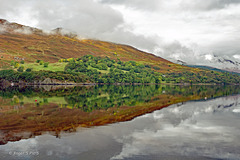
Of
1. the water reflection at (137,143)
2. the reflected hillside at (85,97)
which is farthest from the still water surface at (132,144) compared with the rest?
the reflected hillside at (85,97)

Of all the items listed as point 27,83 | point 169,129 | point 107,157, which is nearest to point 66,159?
point 107,157

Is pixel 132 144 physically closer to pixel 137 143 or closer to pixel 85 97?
pixel 137 143

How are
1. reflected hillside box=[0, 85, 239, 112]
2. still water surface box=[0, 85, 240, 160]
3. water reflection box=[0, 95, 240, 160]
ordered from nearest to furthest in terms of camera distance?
still water surface box=[0, 85, 240, 160] < water reflection box=[0, 95, 240, 160] < reflected hillside box=[0, 85, 239, 112]

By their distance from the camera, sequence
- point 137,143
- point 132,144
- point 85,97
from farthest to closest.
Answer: point 85,97 < point 137,143 < point 132,144

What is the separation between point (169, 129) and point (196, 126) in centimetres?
410

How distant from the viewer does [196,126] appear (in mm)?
25750

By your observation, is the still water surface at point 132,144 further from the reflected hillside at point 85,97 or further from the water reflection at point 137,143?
the reflected hillside at point 85,97

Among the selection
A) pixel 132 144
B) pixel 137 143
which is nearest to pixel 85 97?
pixel 137 143

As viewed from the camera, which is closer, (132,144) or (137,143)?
(132,144)

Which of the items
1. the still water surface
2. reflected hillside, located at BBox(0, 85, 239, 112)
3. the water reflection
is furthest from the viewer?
reflected hillside, located at BBox(0, 85, 239, 112)

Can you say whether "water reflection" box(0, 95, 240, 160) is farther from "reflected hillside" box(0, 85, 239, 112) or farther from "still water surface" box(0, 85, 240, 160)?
"reflected hillside" box(0, 85, 239, 112)

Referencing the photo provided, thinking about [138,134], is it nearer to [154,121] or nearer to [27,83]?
[154,121]

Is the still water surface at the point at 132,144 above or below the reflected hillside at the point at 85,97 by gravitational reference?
below

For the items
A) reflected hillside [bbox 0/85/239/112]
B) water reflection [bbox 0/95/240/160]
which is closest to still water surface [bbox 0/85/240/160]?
water reflection [bbox 0/95/240/160]
